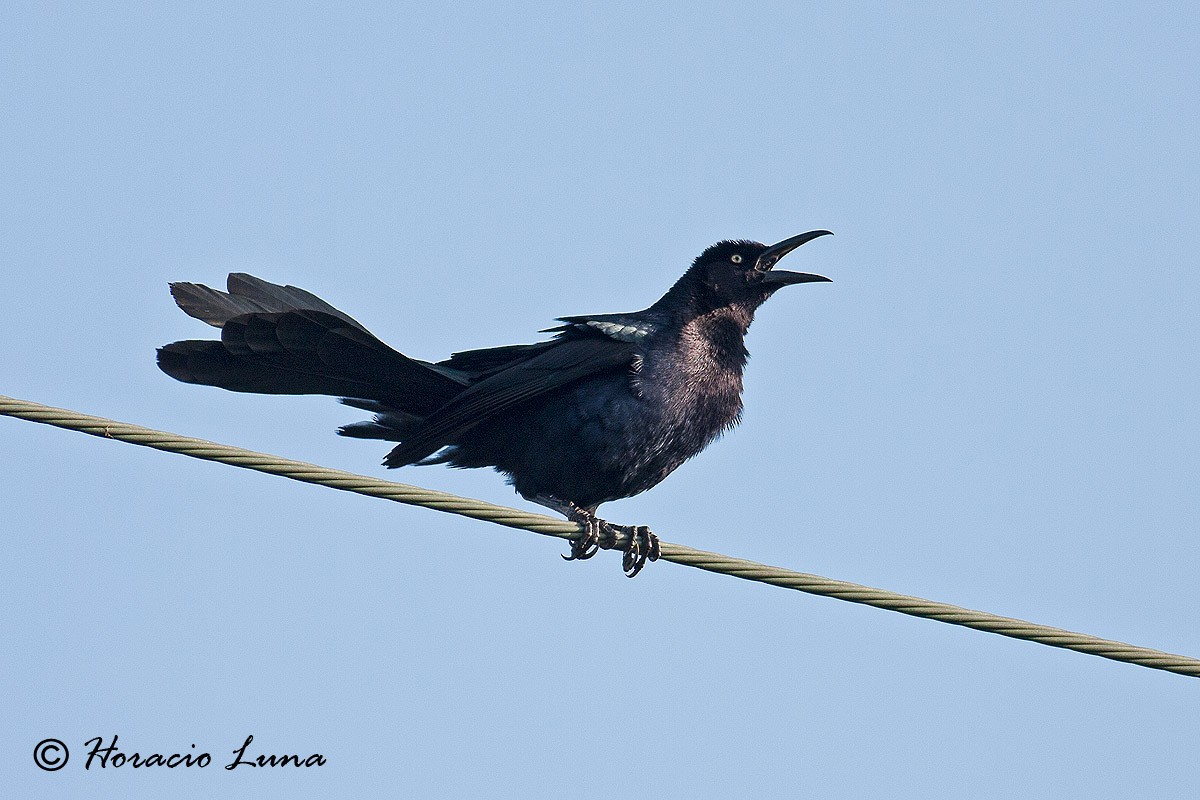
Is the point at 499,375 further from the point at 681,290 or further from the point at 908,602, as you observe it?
the point at 908,602

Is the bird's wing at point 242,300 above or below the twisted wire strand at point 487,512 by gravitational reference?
above

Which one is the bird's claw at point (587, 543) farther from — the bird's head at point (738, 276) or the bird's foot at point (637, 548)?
the bird's head at point (738, 276)

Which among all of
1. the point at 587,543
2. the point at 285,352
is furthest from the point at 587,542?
the point at 285,352

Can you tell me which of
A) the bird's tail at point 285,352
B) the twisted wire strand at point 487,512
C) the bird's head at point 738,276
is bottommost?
the twisted wire strand at point 487,512

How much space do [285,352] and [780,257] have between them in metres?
3.09

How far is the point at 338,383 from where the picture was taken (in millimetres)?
6543

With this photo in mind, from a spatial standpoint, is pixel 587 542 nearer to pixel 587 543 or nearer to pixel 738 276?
pixel 587 543

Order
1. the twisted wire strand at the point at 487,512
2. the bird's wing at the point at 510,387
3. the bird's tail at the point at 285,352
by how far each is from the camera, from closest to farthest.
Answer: the twisted wire strand at the point at 487,512 → the bird's tail at the point at 285,352 → the bird's wing at the point at 510,387

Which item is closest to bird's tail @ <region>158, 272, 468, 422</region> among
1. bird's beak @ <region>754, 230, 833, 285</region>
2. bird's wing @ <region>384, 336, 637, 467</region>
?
bird's wing @ <region>384, 336, 637, 467</region>

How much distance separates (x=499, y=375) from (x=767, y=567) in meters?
2.62

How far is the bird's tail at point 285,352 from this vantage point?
6043 mm

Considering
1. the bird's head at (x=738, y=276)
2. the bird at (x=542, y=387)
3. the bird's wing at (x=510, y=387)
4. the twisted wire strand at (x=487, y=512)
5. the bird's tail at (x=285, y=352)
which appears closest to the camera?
the twisted wire strand at (x=487, y=512)

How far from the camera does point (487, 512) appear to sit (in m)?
4.73

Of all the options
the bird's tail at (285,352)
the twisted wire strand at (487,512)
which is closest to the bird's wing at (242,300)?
the bird's tail at (285,352)
